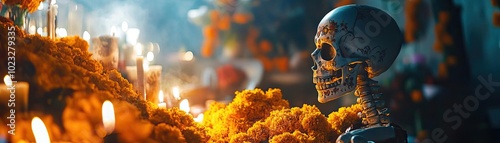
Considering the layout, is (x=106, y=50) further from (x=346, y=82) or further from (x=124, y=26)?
A: (x=346, y=82)

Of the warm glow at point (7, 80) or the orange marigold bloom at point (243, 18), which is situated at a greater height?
the orange marigold bloom at point (243, 18)

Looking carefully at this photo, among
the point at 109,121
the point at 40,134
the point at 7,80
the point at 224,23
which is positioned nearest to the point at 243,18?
the point at 224,23

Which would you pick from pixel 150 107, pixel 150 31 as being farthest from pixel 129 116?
pixel 150 31

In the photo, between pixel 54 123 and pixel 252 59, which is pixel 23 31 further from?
pixel 252 59

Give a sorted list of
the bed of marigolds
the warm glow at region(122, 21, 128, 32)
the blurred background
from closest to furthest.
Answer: the bed of marigolds → the warm glow at region(122, 21, 128, 32) → the blurred background

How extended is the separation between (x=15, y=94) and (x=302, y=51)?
182 cm

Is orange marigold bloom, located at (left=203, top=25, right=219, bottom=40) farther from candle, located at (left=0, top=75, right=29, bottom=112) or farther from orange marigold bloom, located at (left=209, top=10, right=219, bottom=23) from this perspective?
candle, located at (left=0, top=75, right=29, bottom=112)

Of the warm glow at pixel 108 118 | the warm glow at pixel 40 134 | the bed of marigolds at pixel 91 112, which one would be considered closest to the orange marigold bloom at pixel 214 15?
the bed of marigolds at pixel 91 112

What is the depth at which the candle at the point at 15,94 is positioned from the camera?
5.18 feet

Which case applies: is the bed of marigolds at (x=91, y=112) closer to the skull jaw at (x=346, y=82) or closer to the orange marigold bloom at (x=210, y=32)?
the skull jaw at (x=346, y=82)

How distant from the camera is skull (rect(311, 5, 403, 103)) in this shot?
1619 millimetres

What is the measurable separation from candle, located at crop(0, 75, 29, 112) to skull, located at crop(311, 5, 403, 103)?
33.0 inches

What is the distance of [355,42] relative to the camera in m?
1.62

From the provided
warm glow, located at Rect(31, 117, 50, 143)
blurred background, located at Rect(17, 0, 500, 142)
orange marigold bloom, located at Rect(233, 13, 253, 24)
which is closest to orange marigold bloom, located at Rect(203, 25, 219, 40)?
blurred background, located at Rect(17, 0, 500, 142)
